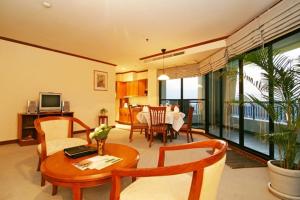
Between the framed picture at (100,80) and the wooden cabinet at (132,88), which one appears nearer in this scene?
the framed picture at (100,80)

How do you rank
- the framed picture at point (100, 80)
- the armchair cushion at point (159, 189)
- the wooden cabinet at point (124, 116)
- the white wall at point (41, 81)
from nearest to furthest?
the armchair cushion at point (159, 189) → the white wall at point (41, 81) → the framed picture at point (100, 80) → the wooden cabinet at point (124, 116)

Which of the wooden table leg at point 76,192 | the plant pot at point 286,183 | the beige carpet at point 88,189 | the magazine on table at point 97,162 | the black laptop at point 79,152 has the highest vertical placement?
the black laptop at point 79,152

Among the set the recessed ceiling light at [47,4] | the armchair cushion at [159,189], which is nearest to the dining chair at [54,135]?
the armchair cushion at [159,189]

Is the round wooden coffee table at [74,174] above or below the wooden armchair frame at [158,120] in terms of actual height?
below

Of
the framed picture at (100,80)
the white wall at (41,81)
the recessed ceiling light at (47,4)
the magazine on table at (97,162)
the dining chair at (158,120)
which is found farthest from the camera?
the framed picture at (100,80)

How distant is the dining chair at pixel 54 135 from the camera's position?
7.36ft

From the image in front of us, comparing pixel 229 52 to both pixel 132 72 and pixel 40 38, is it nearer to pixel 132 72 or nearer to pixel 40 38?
pixel 40 38

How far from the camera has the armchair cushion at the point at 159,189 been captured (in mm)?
1103

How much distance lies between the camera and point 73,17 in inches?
117

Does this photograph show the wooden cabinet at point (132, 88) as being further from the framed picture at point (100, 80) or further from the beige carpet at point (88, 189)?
the beige carpet at point (88, 189)

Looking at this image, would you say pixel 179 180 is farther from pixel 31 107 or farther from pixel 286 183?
pixel 31 107

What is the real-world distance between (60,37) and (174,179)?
12.9 ft

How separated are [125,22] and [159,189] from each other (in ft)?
9.38

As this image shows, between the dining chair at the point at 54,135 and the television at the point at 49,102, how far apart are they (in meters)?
1.77
